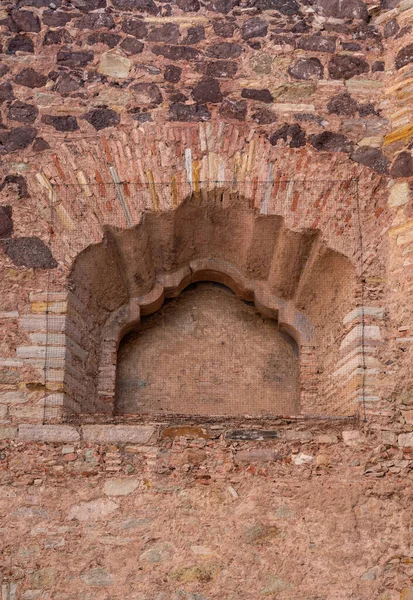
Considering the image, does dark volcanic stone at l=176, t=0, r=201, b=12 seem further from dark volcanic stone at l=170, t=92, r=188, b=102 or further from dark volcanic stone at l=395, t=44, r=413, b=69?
dark volcanic stone at l=395, t=44, r=413, b=69

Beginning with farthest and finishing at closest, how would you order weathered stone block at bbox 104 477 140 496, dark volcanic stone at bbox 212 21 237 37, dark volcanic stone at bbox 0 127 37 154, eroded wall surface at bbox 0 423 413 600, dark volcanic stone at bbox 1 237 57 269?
dark volcanic stone at bbox 212 21 237 37 < dark volcanic stone at bbox 0 127 37 154 < dark volcanic stone at bbox 1 237 57 269 < weathered stone block at bbox 104 477 140 496 < eroded wall surface at bbox 0 423 413 600

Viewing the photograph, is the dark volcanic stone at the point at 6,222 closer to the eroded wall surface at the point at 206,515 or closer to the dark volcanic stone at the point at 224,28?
the eroded wall surface at the point at 206,515

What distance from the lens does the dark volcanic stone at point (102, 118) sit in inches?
234

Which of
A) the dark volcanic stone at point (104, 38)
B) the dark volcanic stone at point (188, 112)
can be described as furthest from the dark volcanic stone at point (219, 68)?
the dark volcanic stone at point (104, 38)

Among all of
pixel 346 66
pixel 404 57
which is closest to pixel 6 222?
pixel 346 66

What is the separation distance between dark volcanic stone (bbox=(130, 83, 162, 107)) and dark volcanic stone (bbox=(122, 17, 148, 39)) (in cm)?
36

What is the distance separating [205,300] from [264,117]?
1.26 metres

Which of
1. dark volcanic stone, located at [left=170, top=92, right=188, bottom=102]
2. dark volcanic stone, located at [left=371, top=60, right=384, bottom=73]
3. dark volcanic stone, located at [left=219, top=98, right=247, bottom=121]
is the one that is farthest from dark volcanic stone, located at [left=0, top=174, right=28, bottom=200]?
dark volcanic stone, located at [left=371, top=60, right=384, bottom=73]

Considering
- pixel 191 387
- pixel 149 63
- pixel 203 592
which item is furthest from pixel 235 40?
pixel 203 592

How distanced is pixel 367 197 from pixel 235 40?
1334 mm

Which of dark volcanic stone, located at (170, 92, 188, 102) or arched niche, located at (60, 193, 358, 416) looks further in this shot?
dark volcanic stone, located at (170, 92, 188, 102)

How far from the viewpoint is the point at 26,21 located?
619 centimetres

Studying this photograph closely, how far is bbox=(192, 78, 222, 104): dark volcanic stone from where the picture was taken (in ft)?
19.9

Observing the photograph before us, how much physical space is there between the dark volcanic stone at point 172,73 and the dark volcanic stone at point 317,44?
2.63 ft
